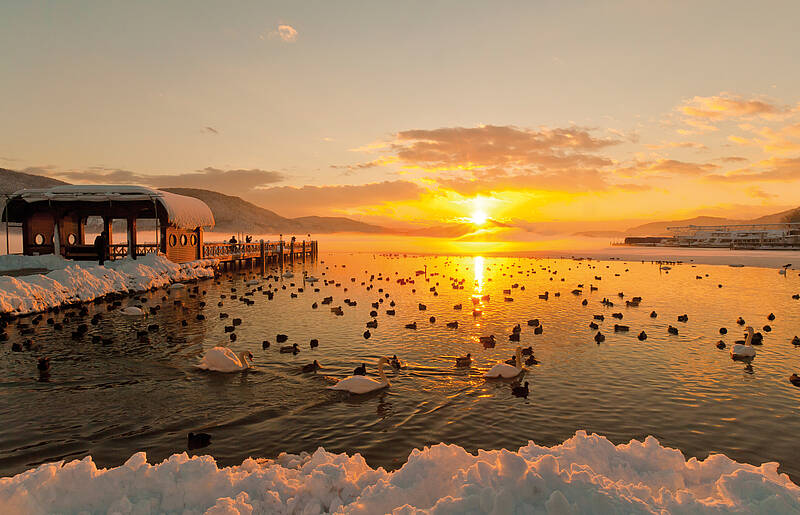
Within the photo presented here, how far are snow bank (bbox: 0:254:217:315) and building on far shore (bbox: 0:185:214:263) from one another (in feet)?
9.68

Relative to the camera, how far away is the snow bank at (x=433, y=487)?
222 inches

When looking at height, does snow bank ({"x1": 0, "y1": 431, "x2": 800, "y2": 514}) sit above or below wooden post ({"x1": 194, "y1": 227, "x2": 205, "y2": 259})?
below

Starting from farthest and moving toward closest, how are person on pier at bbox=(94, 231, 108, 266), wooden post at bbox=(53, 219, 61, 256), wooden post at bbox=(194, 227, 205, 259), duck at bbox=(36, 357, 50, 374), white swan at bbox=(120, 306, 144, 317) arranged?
wooden post at bbox=(194, 227, 205, 259) → wooden post at bbox=(53, 219, 61, 256) → person on pier at bbox=(94, 231, 108, 266) → white swan at bbox=(120, 306, 144, 317) → duck at bbox=(36, 357, 50, 374)

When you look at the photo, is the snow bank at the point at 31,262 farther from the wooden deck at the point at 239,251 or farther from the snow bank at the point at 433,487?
the snow bank at the point at 433,487

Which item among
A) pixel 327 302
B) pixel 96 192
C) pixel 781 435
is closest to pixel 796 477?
pixel 781 435

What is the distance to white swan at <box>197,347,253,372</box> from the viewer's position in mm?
15297

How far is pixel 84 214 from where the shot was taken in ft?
149

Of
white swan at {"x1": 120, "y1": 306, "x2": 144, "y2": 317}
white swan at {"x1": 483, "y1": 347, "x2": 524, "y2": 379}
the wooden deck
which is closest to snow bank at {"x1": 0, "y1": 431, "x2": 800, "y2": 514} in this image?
white swan at {"x1": 483, "y1": 347, "x2": 524, "y2": 379}

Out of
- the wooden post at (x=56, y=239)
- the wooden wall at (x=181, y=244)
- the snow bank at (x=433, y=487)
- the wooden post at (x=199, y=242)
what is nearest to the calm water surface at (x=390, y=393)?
the snow bank at (x=433, y=487)

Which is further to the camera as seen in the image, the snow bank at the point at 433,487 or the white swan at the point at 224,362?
the white swan at the point at 224,362

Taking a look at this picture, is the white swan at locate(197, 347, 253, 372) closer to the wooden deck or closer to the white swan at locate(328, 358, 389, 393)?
the white swan at locate(328, 358, 389, 393)

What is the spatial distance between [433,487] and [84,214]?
5233 centimetres

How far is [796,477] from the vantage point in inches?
352

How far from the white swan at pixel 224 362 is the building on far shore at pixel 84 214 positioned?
32.6 metres
